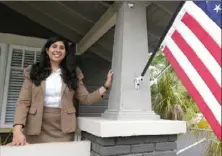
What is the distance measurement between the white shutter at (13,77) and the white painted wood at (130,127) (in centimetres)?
238

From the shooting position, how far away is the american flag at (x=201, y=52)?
1.32 meters

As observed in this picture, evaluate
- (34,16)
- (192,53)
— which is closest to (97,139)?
(192,53)

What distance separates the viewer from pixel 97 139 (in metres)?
1.89

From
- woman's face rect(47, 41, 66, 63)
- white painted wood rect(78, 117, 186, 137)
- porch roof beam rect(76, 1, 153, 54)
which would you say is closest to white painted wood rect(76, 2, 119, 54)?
porch roof beam rect(76, 1, 153, 54)

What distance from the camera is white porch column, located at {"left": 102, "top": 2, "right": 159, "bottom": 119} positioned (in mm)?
2004

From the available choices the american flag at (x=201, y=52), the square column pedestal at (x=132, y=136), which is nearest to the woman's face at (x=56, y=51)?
the square column pedestal at (x=132, y=136)

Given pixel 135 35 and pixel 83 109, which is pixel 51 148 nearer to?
pixel 135 35

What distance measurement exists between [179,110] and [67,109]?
14.7 feet

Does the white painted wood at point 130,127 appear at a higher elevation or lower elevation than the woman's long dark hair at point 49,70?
lower

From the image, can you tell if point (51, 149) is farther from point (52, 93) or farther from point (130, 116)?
point (130, 116)

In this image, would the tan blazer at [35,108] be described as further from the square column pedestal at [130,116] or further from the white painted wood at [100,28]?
the white painted wood at [100,28]

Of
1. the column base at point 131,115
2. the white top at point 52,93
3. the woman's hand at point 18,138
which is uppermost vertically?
the white top at point 52,93

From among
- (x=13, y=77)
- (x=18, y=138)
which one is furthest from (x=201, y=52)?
(x=13, y=77)

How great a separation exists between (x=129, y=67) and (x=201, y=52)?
2.49 feet
